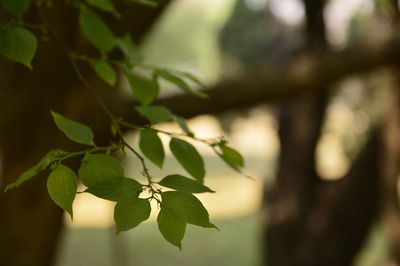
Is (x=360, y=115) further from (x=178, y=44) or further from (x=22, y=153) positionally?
(x=178, y=44)

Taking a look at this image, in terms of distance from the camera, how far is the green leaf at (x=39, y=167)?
54 centimetres

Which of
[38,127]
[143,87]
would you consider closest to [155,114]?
[143,87]

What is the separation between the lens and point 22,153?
6.28 feet

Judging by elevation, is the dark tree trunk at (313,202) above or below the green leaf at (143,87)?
below

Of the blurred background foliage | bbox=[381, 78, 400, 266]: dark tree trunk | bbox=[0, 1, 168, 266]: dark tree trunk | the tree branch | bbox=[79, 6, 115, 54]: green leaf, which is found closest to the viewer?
bbox=[79, 6, 115, 54]: green leaf

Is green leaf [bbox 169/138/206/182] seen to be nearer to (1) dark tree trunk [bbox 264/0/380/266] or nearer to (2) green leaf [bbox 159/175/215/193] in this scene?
(2) green leaf [bbox 159/175/215/193]

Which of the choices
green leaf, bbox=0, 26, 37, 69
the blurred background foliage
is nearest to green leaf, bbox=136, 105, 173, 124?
green leaf, bbox=0, 26, 37, 69

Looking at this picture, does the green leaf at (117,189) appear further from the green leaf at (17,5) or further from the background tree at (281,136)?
the background tree at (281,136)

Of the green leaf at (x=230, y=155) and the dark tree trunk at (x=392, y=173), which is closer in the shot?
the green leaf at (x=230, y=155)

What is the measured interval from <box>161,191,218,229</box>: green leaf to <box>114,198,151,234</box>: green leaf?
0.02 meters

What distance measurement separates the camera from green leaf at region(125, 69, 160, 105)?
81 cm

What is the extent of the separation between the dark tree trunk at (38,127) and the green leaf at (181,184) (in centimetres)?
113

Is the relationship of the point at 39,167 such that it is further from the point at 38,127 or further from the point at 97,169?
the point at 38,127

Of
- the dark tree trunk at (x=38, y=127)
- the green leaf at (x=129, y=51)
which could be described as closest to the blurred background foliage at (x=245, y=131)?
the dark tree trunk at (x=38, y=127)
